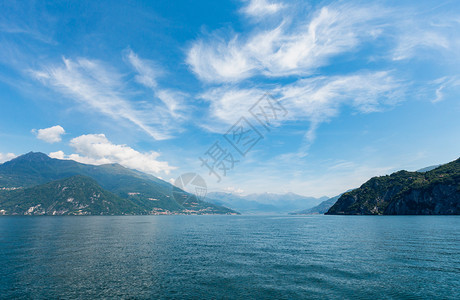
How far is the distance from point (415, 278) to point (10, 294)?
67.7 meters

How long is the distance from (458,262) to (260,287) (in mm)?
47237

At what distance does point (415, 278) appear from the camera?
40688 millimetres

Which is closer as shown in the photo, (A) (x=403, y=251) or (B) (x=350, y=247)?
(A) (x=403, y=251)

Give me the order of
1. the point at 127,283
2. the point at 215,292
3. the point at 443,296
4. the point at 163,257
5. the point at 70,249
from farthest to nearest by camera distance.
→ the point at 70,249
the point at 163,257
the point at 127,283
the point at 215,292
the point at 443,296

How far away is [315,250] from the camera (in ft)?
217

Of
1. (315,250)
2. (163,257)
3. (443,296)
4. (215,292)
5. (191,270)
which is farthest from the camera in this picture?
(315,250)

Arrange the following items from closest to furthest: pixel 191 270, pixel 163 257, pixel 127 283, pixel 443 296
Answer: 1. pixel 443 296
2. pixel 127 283
3. pixel 191 270
4. pixel 163 257

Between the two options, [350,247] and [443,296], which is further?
[350,247]

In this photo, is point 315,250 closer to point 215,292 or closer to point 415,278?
point 415,278

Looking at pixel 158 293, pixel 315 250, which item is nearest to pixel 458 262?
pixel 315 250

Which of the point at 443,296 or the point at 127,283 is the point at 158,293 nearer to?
the point at 127,283

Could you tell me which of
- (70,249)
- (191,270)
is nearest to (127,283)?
(191,270)

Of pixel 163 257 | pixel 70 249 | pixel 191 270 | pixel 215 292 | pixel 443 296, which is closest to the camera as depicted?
pixel 443 296

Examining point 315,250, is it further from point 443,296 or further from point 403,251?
point 443,296
